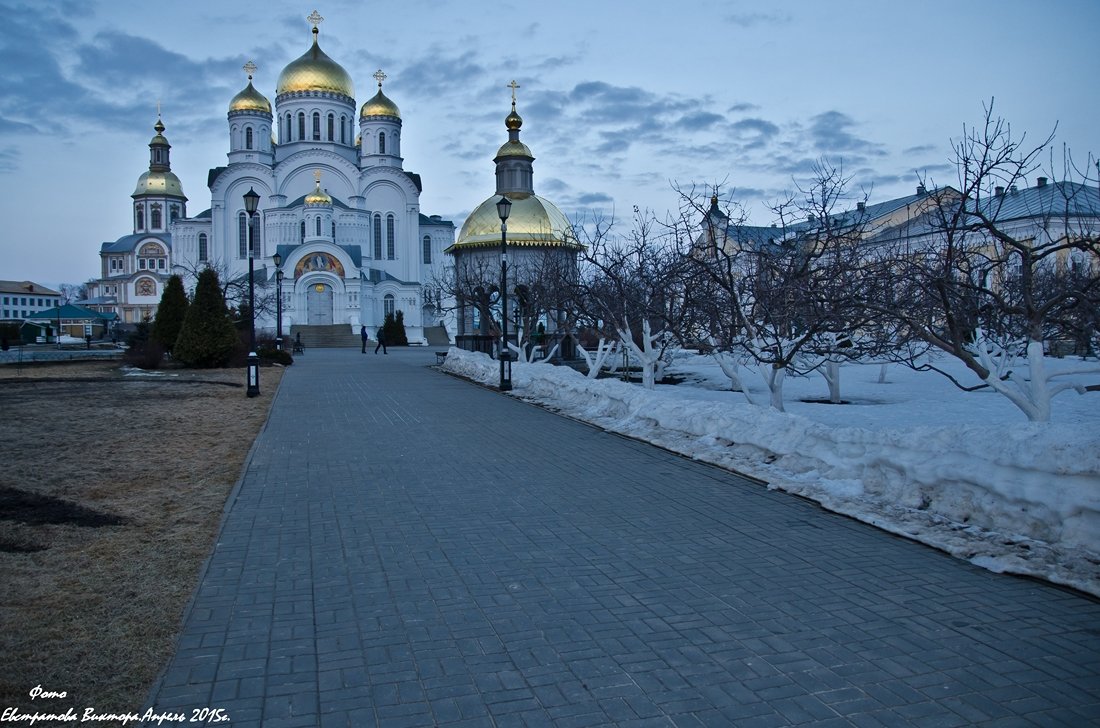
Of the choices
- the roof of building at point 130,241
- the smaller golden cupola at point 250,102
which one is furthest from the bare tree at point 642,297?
the roof of building at point 130,241

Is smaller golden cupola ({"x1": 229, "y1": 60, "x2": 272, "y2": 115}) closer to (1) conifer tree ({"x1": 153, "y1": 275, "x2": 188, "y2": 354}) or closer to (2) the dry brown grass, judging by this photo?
(1) conifer tree ({"x1": 153, "y1": 275, "x2": 188, "y2": 354})

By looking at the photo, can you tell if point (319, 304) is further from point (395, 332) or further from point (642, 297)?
point (642, 297)

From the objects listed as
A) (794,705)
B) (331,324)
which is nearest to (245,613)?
(794,705)

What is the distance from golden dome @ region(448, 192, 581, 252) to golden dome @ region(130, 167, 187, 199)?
67.0 meters

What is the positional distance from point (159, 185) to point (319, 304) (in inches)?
1741

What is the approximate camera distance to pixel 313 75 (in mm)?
63875

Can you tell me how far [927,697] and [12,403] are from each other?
1673 centimetres

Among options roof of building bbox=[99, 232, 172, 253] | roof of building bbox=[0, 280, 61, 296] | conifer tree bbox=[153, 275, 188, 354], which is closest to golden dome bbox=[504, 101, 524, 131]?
conifer tree bbox=[153, 275, 188, 354]

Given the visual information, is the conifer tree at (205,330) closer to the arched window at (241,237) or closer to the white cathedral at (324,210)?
the white cathedral at (324,210)

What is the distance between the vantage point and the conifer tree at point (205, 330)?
25984mm

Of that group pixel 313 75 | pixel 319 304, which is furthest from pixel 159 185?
pixel 319 304

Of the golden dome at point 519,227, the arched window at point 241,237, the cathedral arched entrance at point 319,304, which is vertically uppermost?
the arched window at point 241,237

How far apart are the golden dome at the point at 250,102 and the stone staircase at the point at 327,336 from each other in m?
21.5

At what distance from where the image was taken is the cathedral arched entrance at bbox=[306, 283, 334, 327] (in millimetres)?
57844
